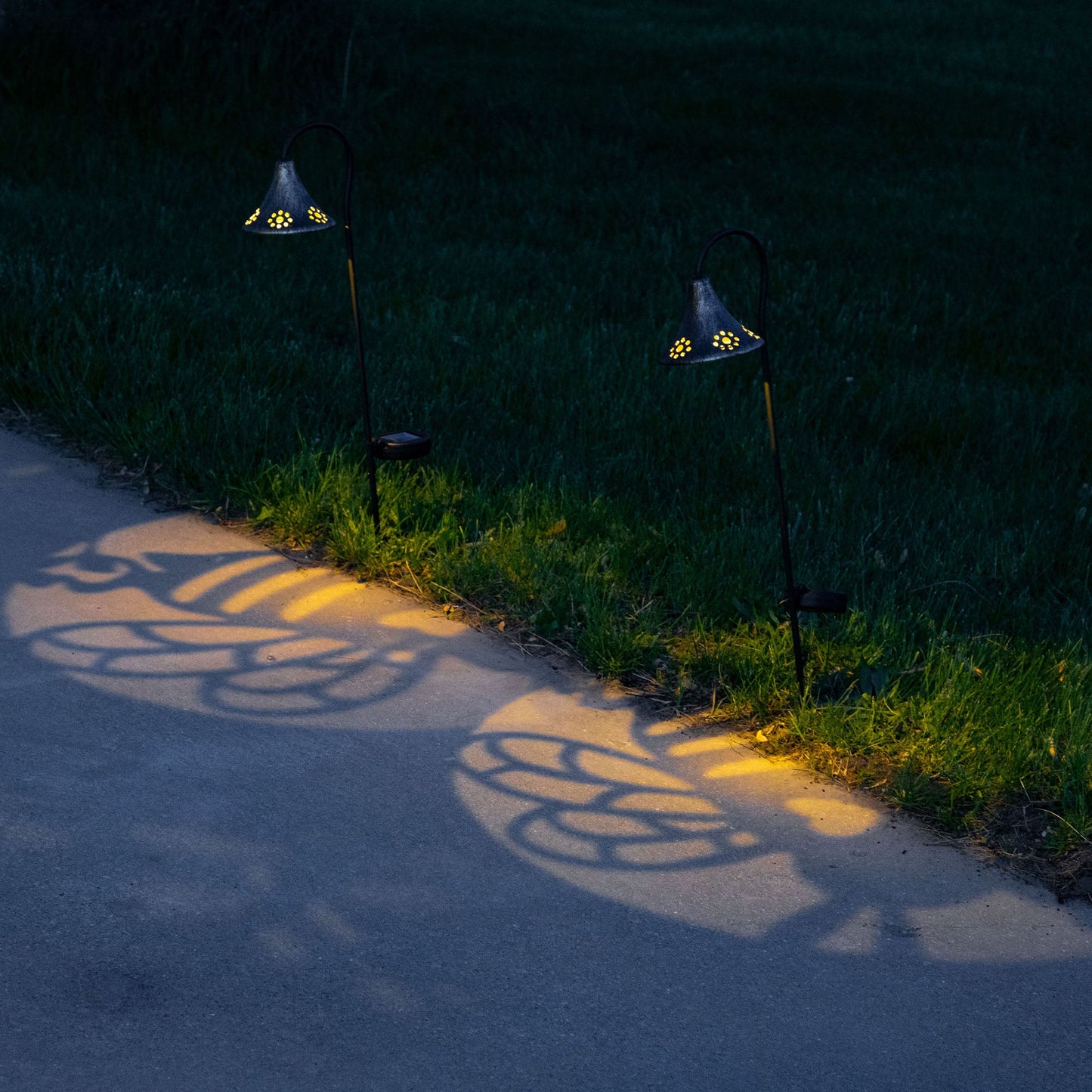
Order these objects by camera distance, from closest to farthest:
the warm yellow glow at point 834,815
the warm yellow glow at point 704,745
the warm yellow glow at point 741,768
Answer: the warm yellow glow at point 834,815 → the warm yellow glow at point 741,768 → the warm yellow glow at point 704,745

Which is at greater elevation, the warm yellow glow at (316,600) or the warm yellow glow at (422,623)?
the warm yellow glow at (316,600)

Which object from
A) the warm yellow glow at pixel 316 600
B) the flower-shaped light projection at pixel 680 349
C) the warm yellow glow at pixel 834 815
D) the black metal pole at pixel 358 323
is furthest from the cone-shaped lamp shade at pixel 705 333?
the warm yellow glow at pixel 316 600

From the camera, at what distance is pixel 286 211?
4945mm

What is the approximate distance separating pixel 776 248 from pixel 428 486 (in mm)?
5152

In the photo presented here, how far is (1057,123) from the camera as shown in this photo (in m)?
14.8

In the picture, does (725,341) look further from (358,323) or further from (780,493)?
(358,323)

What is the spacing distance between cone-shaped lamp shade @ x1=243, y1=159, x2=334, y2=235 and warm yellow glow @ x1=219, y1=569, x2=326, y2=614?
121cm

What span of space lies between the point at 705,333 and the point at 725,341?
6 cm

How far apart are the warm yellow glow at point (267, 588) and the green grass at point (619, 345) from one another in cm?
24

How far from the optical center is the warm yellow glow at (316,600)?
492 centimetres

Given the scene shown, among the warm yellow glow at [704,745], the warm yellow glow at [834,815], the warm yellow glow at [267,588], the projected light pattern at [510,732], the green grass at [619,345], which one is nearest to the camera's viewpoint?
the projected light pattern at [510,732]

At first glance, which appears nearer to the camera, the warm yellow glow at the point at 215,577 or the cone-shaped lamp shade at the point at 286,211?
the cone-shaped lamp shade at the point at 286,211

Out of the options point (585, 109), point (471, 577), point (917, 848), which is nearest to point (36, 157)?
point (585, 109)

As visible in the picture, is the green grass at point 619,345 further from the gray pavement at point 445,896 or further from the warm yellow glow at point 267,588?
the gray pavement at point 445,896
